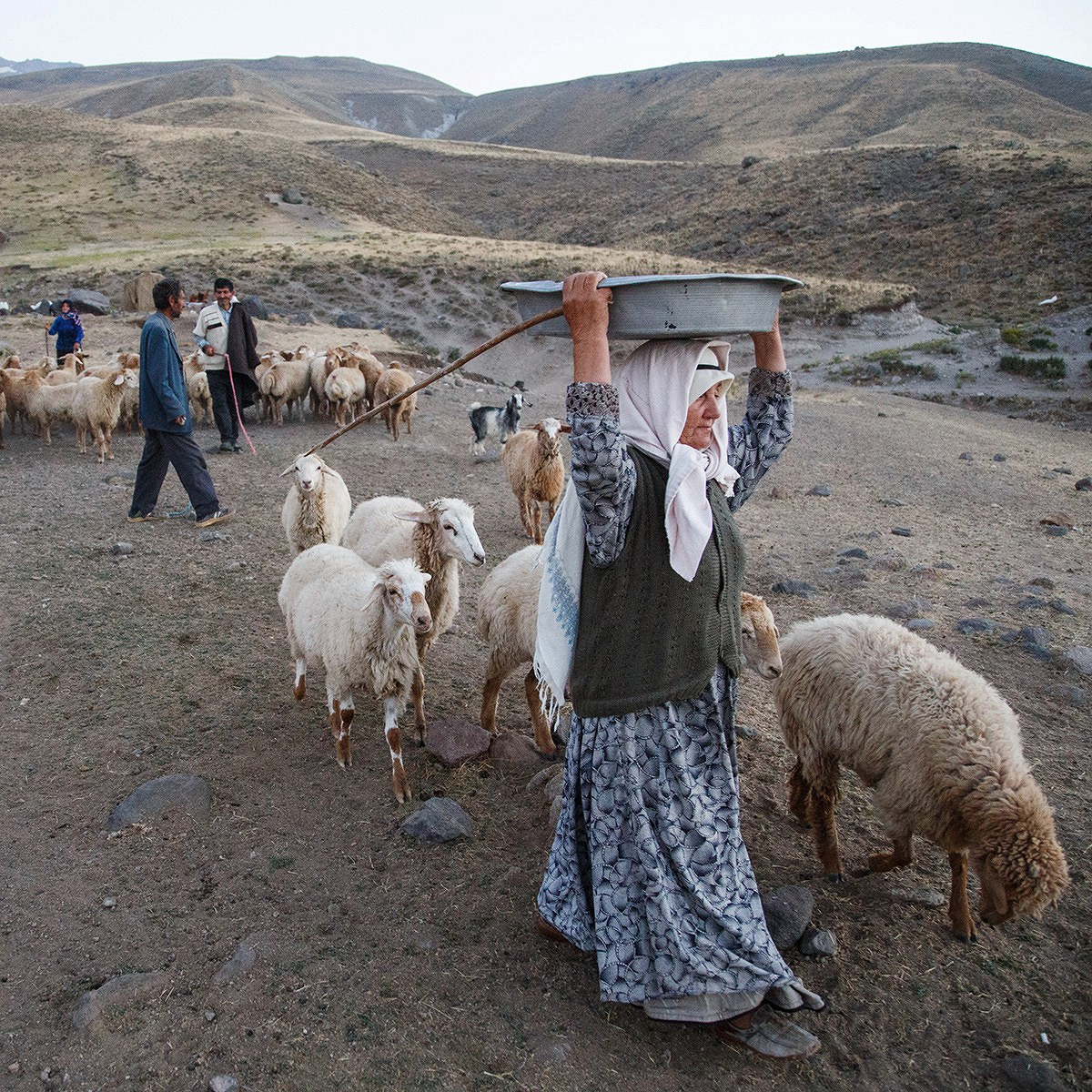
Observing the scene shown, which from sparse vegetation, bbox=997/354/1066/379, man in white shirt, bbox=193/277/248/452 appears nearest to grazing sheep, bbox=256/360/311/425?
man in white shirt, bbox=193/277/248/452

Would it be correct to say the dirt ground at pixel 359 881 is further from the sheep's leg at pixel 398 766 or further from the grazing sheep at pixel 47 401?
the grazing sheep at pixel 47 401

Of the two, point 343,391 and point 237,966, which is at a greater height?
point 343,391

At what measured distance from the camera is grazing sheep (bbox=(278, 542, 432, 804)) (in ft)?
13.7

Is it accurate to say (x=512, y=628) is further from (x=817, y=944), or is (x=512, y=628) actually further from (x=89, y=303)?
(x=89, y=303)

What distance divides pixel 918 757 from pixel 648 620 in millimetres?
1489

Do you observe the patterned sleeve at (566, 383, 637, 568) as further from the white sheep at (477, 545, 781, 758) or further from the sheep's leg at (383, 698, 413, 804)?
the sheep's leg at (383, 698, 413, 804)

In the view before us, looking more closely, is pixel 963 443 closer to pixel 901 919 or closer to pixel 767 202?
pixel 901 919

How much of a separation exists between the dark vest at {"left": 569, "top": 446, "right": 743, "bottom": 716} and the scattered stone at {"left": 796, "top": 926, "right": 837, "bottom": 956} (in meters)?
1.25

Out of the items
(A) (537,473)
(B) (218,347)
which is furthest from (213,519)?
(B) (218,347)

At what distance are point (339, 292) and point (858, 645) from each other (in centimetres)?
2655

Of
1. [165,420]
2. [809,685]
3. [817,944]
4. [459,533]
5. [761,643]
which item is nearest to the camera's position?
[817,944]

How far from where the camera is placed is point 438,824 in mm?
3854

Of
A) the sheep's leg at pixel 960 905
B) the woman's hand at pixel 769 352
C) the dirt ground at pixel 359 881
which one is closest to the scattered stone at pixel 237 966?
the dirt ground at pixel 359 881

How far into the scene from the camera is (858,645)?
12.3 feet
